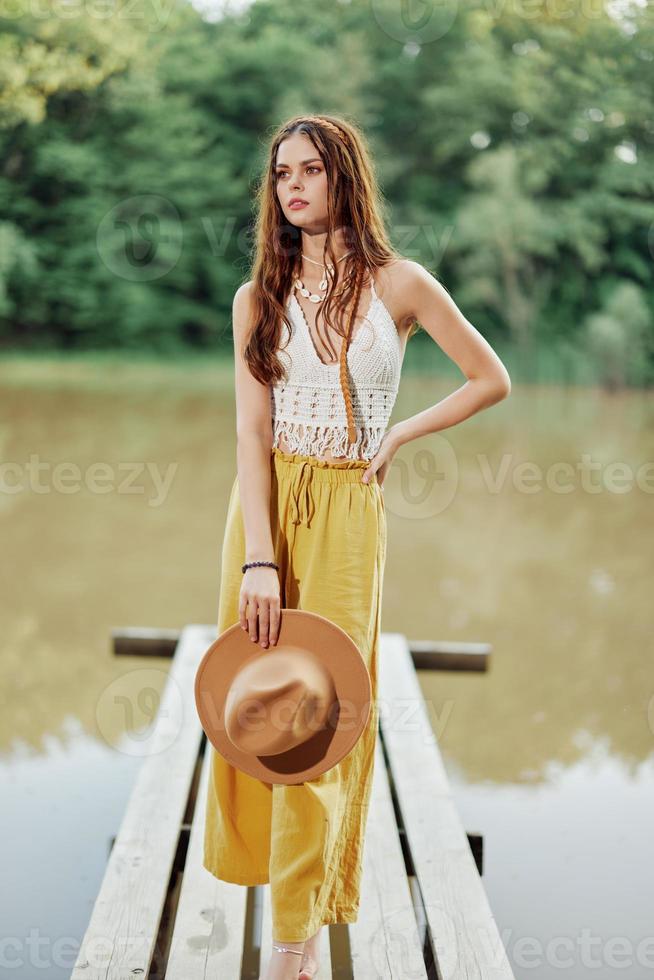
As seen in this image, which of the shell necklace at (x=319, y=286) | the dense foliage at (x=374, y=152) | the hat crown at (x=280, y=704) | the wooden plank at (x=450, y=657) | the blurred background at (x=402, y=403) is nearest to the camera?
the hat crown at (x=280, y=704)

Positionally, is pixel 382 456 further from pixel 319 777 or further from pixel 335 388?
pixel 319 777

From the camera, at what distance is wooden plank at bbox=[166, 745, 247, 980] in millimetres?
1846

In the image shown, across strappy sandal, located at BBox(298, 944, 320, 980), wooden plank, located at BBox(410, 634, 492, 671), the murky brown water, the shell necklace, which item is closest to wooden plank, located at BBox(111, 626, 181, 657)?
the murky brown water

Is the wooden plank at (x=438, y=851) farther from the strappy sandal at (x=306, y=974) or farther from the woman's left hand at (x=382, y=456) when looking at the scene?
the woman's left hand at (x=382, y=456)

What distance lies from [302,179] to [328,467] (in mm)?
489

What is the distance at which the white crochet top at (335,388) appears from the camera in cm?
180

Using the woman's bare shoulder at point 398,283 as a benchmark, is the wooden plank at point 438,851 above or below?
below

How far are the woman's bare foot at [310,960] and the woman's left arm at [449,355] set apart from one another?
0.86m

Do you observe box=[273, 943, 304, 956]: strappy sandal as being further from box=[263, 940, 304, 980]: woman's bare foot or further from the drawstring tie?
the drawstring tie

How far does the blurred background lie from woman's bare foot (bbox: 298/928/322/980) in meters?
0.59

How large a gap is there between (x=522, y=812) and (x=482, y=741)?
49 centimetres

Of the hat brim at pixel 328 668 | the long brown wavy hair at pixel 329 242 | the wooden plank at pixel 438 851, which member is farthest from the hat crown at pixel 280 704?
the wooden plank at pixel 438 851

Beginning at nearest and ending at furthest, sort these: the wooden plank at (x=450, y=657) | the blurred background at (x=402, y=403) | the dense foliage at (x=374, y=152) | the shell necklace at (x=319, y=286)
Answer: the shell necklace at (x=319, y=286) → the blurred background at (x=402, y=403) → the wooden plank at (x=450, y=657) → the dense foliage at (x=374, y=152)

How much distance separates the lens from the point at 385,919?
2043mm
